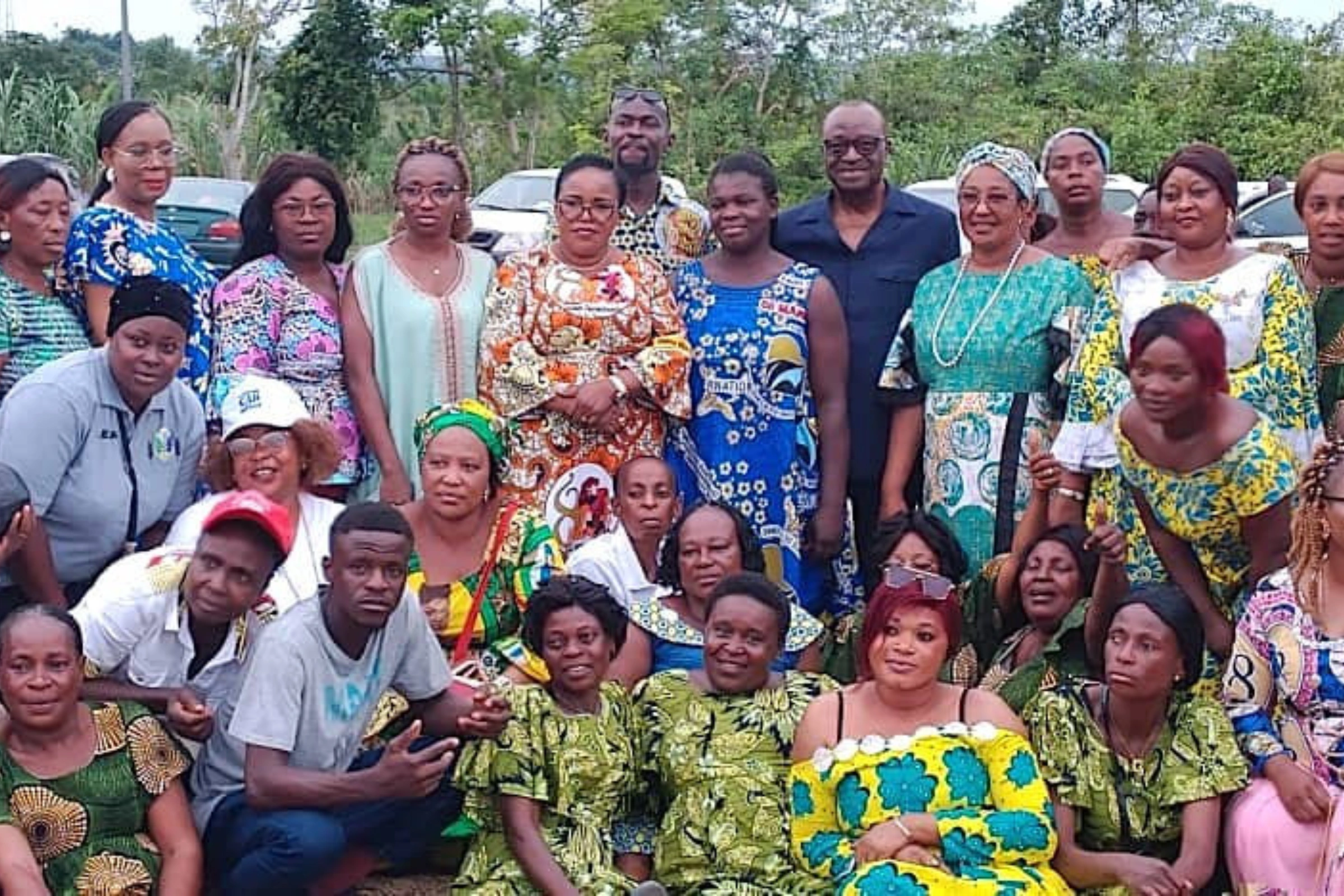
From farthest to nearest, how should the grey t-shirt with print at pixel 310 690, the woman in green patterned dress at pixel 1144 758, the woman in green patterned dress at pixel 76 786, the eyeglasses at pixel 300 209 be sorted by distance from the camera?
the eyeglasses at pixel 300 209, the woman in green patterned dress at pixel 1144 758, the grey t-shirt with print at pixel 310 690, the woman in green patterned dress at pixel 76 786

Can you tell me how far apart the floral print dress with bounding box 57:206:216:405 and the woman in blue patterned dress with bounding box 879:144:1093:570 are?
7.19 ft

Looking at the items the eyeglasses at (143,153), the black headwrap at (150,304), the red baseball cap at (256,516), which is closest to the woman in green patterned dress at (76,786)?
the red baseball cap at (256,516)

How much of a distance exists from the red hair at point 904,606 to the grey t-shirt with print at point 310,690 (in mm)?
1093

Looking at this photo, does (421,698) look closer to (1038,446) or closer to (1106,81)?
(1038,446)

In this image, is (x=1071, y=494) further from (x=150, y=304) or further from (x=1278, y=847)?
(x=150, y=304)

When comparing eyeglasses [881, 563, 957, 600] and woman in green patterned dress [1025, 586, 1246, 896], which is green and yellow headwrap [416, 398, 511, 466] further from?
woman in green patterned dress [1025, 586, 1246, 896]

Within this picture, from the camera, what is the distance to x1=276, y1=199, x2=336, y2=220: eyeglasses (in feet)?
17.8

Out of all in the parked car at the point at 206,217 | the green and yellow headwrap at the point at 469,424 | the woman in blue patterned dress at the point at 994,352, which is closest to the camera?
the green and yellow headwrap at the point at 469,424

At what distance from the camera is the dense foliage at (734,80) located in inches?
918

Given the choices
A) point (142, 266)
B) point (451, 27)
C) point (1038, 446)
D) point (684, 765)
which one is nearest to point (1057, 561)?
point (1038, 446)

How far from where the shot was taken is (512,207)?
679 inches

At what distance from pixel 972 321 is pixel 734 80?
816 inches

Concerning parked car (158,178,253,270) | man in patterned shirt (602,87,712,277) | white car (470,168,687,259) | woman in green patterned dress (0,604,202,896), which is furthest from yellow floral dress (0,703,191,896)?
parked car (158,178,253,270)

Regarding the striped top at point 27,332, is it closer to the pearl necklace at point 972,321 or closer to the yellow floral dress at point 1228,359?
the pearl necklace at point 972,321
